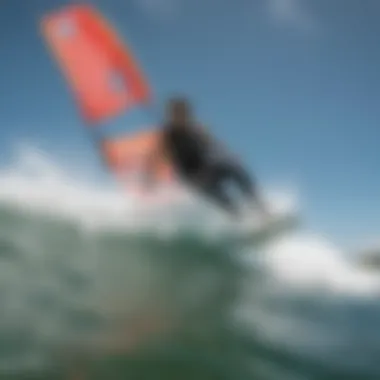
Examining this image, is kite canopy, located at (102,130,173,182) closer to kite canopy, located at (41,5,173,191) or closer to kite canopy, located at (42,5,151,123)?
kite canopy, located at (41,5,173,191)

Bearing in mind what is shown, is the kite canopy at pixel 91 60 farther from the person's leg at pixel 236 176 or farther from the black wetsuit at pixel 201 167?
the person's leg at pixel 236 176

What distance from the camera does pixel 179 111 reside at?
3348mm

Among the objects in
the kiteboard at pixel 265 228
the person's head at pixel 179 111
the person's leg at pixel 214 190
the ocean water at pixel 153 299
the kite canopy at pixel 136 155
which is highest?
the person's head at pixel 179 111

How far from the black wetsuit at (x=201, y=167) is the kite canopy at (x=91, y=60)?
159mm

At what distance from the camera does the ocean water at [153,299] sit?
10.9 ft

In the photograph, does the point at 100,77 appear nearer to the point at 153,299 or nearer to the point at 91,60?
the point at 91,60

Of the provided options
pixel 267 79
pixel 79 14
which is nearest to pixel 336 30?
pixel 267 79

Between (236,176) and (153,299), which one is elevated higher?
(236,176)

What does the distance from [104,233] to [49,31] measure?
64 cm

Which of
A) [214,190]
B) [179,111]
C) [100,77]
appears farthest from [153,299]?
[100,77]

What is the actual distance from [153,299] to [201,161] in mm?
443

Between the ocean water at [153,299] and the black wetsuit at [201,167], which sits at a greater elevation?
the black wetsuit at [201,167]

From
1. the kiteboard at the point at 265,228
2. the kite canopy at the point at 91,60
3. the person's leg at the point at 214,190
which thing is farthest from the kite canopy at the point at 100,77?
the kiteboard at the point at 265,228

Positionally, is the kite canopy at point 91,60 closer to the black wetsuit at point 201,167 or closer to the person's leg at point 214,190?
the black wetsuit at point 201,167
